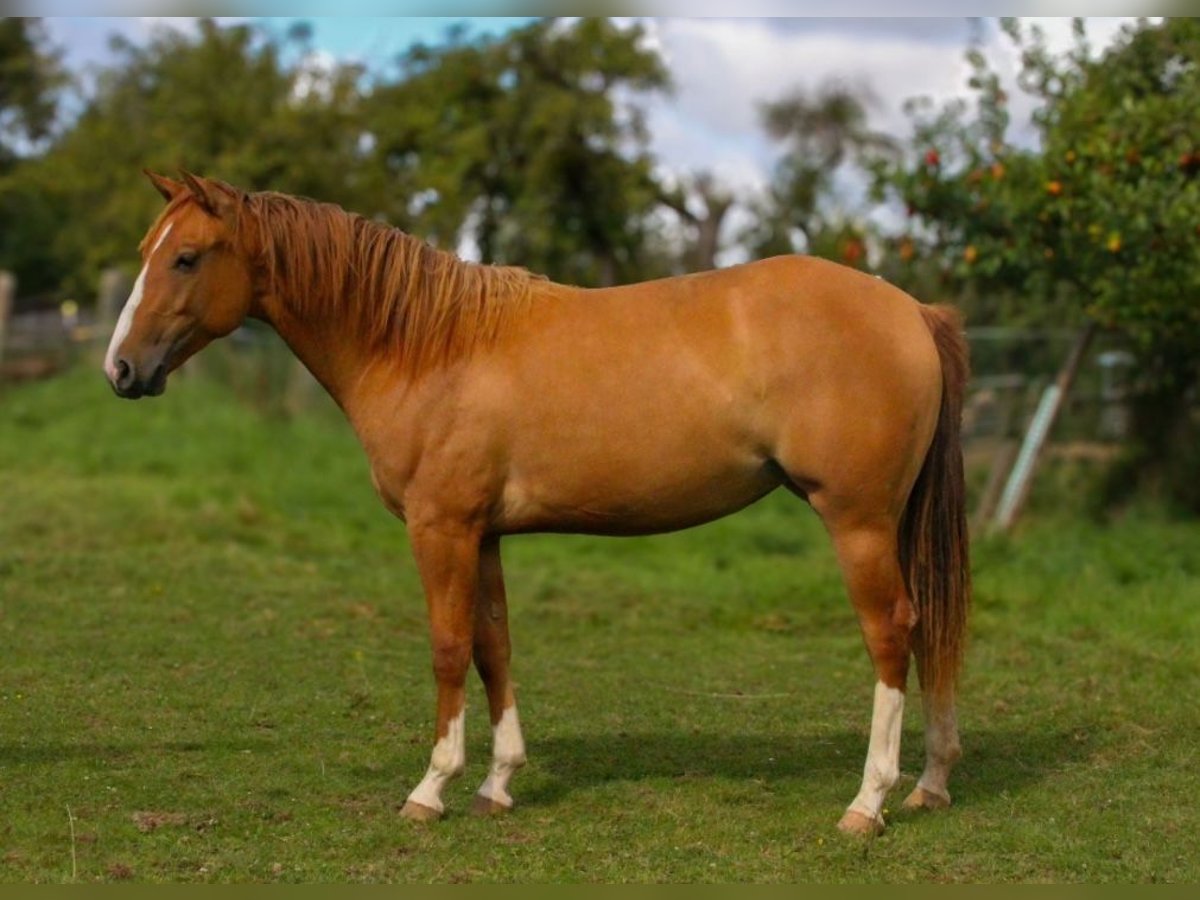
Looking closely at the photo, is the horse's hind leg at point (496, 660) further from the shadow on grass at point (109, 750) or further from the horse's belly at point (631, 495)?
the shadow on grass at point (109, 750)

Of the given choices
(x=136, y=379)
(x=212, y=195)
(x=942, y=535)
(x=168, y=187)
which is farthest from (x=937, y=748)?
(x=168, y=187)

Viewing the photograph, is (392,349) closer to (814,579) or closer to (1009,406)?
(814,579)

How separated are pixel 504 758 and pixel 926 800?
1.43 m

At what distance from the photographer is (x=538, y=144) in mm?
18672

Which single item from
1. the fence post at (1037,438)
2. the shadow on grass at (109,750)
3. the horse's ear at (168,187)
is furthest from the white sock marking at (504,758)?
the fence post at (1037,438)

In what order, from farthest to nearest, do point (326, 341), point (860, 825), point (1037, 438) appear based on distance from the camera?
point (1037, 438) → point (326, 341) → point (860, 825)

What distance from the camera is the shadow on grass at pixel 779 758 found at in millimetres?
5047

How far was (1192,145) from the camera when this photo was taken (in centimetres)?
809

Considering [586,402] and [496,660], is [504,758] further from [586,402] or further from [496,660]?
[586,402]

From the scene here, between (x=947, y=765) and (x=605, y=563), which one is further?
(x=605, y=563)

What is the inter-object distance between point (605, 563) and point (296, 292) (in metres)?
5.58

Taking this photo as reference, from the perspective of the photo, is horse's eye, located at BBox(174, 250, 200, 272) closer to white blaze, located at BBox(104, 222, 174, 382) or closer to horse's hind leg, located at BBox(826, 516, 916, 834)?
white blaze, located at BBox(104, 222, 174, 382)

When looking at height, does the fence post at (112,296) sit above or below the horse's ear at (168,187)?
below

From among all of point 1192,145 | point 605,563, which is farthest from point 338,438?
point 1192,145
